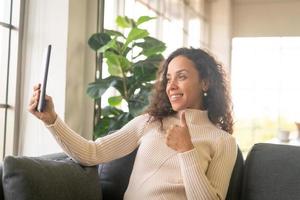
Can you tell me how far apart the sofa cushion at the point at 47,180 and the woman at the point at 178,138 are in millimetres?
83

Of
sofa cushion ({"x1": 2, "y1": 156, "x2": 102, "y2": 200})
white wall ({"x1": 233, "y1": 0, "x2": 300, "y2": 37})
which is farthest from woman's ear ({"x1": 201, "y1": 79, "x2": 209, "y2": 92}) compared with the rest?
white wall ({"x1": 233, "y1": 0, "x2": 300, "y2": 37})

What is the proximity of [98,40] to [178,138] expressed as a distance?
4.03 ft

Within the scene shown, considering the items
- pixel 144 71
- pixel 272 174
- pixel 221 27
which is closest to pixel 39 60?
pixel 144 71

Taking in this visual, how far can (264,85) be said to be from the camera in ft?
22.3

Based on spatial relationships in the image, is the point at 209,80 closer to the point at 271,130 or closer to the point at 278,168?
the point at 278,168

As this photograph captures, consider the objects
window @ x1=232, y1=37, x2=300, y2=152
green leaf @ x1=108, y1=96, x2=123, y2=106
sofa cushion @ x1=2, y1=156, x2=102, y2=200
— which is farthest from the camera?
window @ x1=232, y1=37, x2=300, y2=152

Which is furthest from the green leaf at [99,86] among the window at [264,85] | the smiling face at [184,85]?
the window at [264,85]

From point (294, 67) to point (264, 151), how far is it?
561 centimetres

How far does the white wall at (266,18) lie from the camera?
661 cm

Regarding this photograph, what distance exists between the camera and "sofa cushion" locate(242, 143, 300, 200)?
1.41 meters

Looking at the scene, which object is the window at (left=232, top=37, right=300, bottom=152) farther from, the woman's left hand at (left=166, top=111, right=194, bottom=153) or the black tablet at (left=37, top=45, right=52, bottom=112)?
the black tablet at (left=37, top=45, right=52, bottom=112)

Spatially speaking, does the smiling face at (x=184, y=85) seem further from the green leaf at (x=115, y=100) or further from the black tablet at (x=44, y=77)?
the green leaf at (x=115, y=100)

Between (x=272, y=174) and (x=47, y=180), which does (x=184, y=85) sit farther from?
(x=47, y=180)

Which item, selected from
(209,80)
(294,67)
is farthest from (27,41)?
(294,67)
